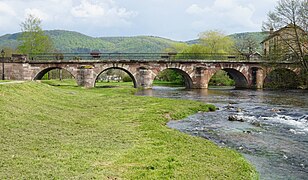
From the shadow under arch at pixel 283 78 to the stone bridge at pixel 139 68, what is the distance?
1.40 meters

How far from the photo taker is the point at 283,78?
5897 centimetres

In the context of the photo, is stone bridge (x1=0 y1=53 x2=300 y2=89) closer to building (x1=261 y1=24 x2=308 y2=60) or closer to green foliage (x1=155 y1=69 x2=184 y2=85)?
building (x1=261 y1=24 x2=308 y2=60)

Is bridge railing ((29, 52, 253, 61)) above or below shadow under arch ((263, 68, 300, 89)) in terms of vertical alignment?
above

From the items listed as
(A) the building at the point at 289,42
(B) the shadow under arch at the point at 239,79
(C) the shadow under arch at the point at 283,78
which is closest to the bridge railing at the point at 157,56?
(B) the shadow under arch at the point at 239,79

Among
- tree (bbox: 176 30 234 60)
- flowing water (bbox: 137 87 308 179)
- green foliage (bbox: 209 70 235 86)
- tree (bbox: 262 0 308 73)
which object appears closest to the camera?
flowing water (bbox: 137 87 308 179)

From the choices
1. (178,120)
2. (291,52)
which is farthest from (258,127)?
(291,52)

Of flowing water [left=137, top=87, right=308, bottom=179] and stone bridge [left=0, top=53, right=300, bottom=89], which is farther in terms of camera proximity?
stone bridge [left=0, top=53, right=300, bottom=89]

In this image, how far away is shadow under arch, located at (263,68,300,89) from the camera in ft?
179

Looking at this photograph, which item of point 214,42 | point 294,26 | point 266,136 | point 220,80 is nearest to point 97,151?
point 266,136

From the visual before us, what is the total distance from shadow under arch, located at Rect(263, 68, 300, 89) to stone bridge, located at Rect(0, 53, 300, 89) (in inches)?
55.3

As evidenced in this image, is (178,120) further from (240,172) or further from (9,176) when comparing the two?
(9,176)

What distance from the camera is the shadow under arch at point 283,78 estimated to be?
5453 cm

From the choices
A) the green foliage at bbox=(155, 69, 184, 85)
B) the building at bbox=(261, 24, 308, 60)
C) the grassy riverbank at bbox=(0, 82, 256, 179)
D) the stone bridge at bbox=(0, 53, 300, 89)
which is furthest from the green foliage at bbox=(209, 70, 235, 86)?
the grassy riverbank at bbox=(0, 82, 256, 179)

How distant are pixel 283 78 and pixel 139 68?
85.0 ft
